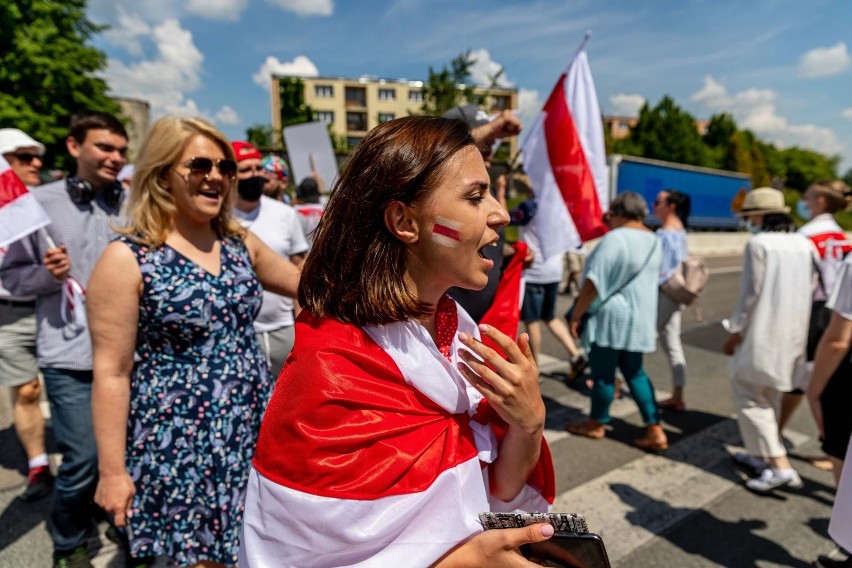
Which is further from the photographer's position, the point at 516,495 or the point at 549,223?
the point at 549,223

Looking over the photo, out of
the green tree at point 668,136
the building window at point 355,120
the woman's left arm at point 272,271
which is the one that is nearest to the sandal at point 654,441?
the woman's left arm at point 272,271

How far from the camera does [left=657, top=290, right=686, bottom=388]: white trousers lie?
4.68m

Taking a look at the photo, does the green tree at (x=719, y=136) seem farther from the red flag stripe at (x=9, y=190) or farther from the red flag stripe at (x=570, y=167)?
the red flag stripe at (x=9, y=190)

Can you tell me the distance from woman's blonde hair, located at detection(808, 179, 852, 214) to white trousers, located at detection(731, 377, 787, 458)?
5.29 ft

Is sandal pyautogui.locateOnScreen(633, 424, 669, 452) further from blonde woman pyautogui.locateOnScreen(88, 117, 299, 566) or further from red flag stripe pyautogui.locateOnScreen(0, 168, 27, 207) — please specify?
red flag stripe pyautogui.locateOnScreen(0, 168, 27, 207)

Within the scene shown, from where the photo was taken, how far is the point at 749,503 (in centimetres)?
325

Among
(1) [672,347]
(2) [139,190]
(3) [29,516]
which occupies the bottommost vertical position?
(3) [29,516]

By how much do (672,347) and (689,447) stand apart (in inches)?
39.1

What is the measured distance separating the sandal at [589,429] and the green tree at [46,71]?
22438 mm

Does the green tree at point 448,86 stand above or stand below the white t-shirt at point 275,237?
above

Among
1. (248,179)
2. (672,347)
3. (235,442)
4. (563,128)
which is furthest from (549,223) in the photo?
(235,442)

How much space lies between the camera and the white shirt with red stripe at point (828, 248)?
3.75 m

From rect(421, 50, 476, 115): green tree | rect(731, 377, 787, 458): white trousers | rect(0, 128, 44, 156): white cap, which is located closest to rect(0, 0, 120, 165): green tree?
rect(421, 50, 476, 115): green tree

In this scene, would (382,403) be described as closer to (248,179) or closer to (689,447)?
(248,179)
